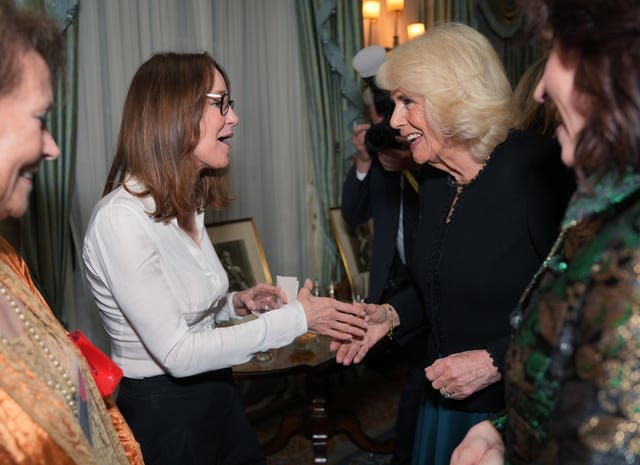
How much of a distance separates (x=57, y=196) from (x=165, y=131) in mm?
1170

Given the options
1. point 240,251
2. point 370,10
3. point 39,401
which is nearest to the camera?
point 39,401

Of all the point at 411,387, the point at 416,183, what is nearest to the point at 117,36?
the point at 416,183

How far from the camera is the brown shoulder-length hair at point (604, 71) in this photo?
780 millimetres

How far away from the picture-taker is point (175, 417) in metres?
1.71

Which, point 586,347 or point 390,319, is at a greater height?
point 586,347

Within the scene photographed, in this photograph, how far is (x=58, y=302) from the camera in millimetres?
2727

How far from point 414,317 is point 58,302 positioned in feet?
A: 5.34

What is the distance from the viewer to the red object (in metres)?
1.34

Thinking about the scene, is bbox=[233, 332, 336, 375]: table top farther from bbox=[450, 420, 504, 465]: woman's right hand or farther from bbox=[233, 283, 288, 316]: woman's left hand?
bbox=[450, 420, 504, 465]: woman's right hand

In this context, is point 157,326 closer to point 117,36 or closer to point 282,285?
point 282,285

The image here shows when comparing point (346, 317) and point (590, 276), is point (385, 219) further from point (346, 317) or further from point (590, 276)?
point (590, 276)

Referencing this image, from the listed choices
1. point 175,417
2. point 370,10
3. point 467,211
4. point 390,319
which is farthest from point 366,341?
point 370,10

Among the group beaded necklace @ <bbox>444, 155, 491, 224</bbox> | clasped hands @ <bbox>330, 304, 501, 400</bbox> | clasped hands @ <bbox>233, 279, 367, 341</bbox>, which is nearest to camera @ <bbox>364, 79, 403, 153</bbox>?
beaded necklace @ <bbox>444, 155, 491, 224</bbox>

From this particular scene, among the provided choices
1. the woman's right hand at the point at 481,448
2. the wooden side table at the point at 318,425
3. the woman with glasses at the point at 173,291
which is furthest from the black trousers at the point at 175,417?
the wooden side table at the point at 318,425
